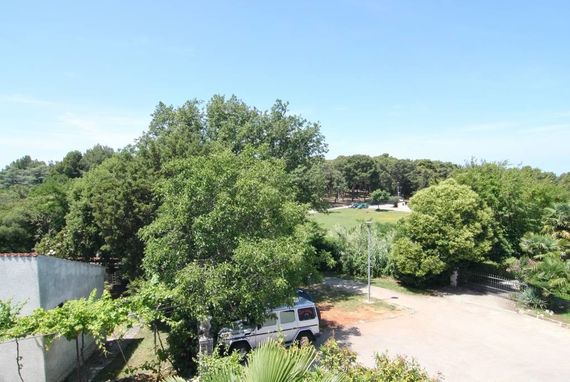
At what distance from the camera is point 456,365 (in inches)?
498

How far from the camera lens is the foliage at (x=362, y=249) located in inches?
983

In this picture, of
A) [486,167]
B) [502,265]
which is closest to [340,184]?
[486,167]

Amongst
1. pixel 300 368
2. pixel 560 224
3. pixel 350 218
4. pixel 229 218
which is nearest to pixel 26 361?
pixel 229 218

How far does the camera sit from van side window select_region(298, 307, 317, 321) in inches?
534

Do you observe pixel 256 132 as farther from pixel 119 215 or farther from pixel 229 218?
pixel 229 218

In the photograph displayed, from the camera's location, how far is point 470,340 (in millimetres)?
14750

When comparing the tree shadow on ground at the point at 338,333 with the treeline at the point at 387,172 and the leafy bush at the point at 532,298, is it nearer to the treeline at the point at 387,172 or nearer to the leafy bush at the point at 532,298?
the leafy bush at the point at 532,298

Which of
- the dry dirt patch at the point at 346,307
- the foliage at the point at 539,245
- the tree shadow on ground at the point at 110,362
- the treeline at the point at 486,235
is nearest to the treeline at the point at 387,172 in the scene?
the treeline at the point at 486,235

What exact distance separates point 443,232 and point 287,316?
10673 mm

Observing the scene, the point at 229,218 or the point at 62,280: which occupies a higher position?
the point at 229,218

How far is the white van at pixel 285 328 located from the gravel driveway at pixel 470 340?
6.73 feet

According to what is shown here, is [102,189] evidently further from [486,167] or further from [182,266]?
[486,167]

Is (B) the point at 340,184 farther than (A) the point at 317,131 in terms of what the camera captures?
Yes

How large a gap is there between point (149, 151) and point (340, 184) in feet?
189
